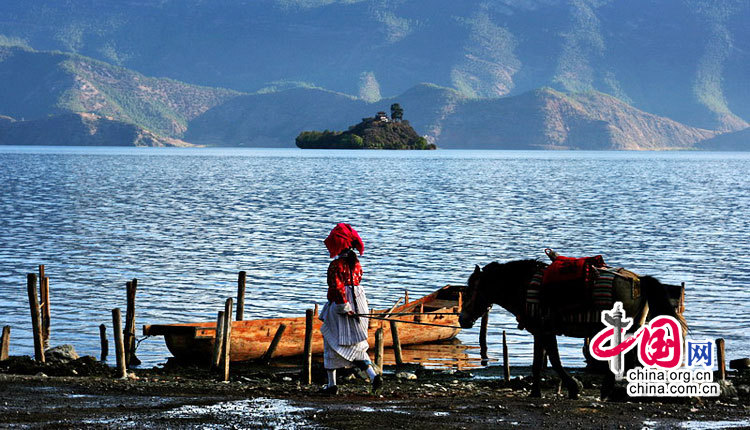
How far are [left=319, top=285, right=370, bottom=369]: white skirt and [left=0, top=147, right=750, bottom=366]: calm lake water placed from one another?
8224mm

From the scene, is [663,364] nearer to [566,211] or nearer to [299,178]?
[566,211]

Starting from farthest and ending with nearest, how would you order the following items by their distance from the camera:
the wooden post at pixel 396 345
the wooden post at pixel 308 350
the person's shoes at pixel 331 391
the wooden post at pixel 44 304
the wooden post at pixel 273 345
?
the wooden post at pixel 44 304 < the wooden post at pixel 273 345 < the wooden post at pixel 396 345 < the wooden post at pixel 308 350 < the person's shoes at pixel 331 391

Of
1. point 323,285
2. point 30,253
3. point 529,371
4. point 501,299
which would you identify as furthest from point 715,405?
point 30,253

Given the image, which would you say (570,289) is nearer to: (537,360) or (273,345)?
(537,360)

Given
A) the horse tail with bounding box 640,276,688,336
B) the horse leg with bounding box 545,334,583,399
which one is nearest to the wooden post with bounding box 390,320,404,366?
the horse leg with bounding box 545,334,583,399

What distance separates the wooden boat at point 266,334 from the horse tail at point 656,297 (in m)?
5.84

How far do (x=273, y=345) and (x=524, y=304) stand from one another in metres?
8.97

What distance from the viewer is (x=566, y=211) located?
246ft

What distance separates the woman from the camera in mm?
16109

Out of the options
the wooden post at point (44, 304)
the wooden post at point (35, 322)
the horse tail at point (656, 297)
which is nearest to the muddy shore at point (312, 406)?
the wooden post at point (35, 322)

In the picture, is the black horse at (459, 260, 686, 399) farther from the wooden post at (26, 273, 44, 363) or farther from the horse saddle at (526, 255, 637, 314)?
the wooden post at (26, 273, 44, 363)

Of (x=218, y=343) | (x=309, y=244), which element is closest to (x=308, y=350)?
(x=218, y=343)

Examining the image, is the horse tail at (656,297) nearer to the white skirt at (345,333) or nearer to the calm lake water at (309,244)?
the white skirt at (345,333)

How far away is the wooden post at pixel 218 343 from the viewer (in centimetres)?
1939
